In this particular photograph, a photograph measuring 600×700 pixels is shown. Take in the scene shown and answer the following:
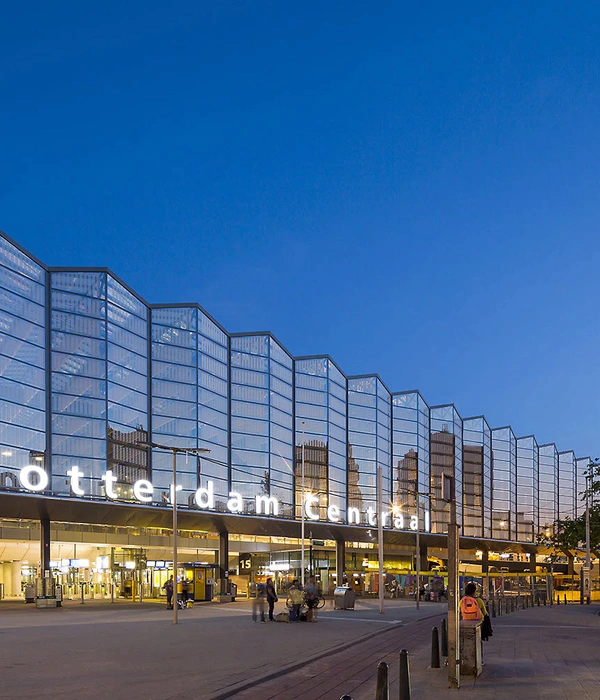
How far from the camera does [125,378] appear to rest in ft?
214

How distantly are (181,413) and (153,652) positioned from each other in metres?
47.2

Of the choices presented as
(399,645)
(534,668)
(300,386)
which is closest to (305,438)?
(300,386)

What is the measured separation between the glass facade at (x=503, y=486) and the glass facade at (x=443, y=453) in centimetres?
884

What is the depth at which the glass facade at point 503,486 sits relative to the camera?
419ft

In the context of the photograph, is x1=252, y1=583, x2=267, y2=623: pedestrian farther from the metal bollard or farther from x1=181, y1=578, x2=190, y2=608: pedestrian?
the metal bollard

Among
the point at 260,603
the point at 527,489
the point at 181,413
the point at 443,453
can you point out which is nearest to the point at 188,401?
the point at 181,413

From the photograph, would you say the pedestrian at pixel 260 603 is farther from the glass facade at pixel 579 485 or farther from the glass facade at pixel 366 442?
the glass facade at pixel 579 485

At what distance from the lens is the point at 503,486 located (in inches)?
5108

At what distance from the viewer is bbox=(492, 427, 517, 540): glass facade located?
419 ft

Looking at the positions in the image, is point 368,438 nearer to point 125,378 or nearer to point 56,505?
point 125,378

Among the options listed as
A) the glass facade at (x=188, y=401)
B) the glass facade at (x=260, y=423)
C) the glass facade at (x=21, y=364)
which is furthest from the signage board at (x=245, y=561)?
the glass facade at (x=21, y=364)

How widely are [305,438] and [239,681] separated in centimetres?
7093

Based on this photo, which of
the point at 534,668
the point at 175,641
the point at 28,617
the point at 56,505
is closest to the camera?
the point at 534,668

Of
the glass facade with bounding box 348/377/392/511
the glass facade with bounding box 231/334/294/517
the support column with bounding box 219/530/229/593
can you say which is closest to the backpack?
the support column with bounding box 219/530/229/593
